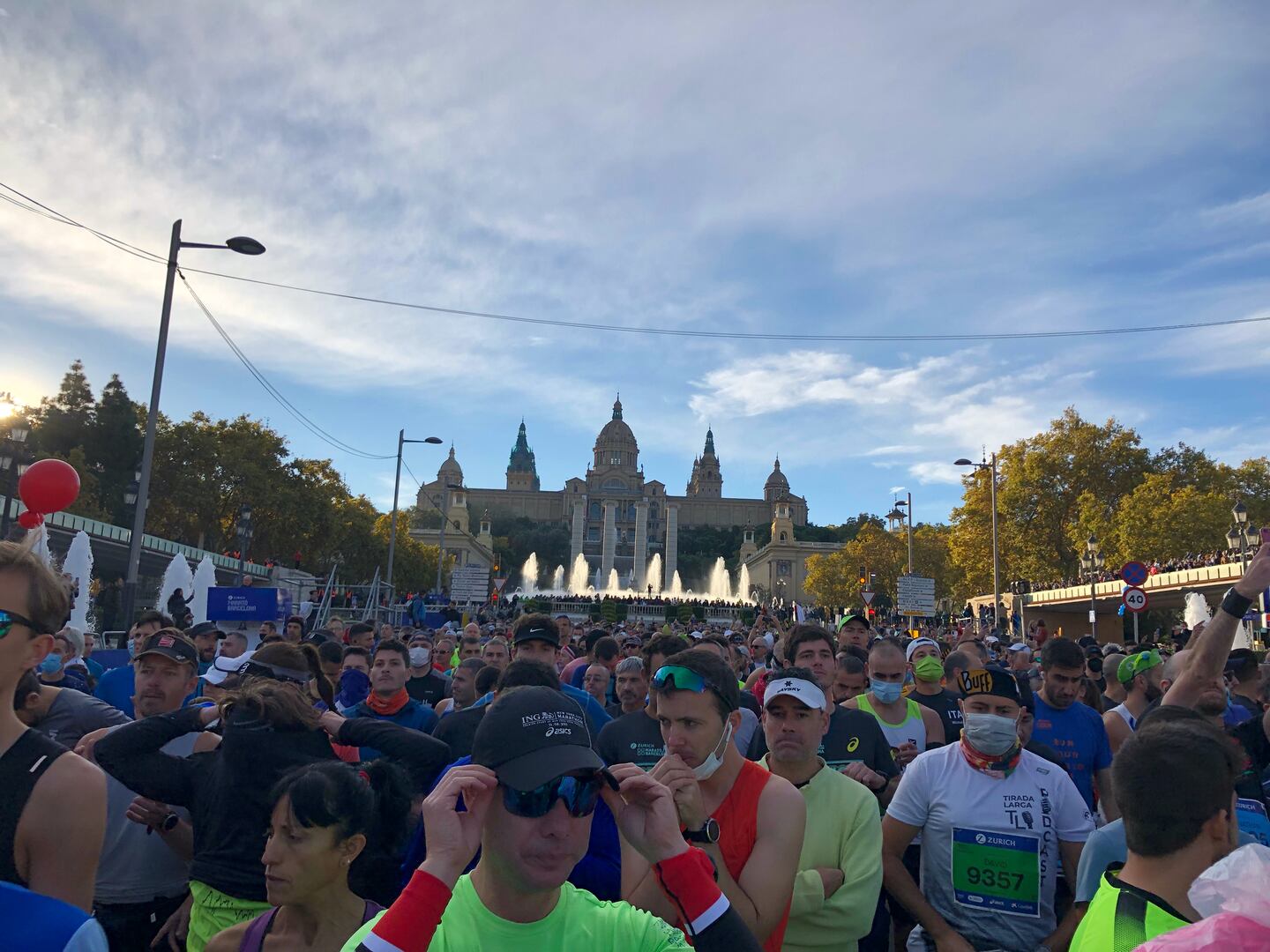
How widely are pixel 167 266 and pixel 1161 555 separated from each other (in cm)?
4898

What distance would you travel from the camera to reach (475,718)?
486 cm

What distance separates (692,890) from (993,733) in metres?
2.45

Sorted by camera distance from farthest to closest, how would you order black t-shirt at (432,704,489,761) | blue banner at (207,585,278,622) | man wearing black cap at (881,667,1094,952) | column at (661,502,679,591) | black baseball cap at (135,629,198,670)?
column at (661,502,679,591)
blue banner at (207,585,278,622)
black baseball cap at (135,629,198,670)
black t-shirt at (432,704,489,761)
man wearing black cap at (881,667,1094,952)

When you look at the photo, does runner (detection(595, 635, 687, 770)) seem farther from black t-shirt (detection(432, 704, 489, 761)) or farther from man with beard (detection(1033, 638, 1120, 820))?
man with beard (detection(1033, 638, 1120, 820))

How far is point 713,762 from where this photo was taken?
3113 mm

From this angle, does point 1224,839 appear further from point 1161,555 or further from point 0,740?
point 1161,555

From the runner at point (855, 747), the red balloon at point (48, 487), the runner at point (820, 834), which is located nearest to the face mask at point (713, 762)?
the runner at point (820, 834)

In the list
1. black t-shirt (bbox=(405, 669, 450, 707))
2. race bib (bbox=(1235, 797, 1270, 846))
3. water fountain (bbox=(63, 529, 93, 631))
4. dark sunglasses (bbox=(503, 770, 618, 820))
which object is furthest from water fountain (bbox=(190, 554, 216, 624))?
dark sunglasses (bbox=(503, 770, 618, 820))

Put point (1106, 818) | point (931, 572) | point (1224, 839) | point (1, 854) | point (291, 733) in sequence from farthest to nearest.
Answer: point (931, 572) → point (1106, 818) → point (291, 733) → point (1224, 839) → point (1, 854)

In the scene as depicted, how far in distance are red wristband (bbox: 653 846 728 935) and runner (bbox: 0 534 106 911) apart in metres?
1.55

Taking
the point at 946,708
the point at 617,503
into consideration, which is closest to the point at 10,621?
the point at 946,708

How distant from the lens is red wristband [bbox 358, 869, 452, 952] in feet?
6.52

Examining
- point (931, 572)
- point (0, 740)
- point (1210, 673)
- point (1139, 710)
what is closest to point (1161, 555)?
point (931, 572)

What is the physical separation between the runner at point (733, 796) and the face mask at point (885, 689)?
11.3 ft
